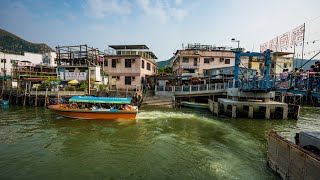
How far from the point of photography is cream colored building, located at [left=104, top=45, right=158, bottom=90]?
36.2 metres

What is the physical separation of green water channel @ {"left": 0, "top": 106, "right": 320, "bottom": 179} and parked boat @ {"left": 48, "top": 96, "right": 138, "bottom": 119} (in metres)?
0.85

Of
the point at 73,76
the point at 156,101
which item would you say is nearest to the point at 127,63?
the point at 73,76

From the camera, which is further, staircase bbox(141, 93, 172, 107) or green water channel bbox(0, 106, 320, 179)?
staircase bbox(141, 93, 172, 107)

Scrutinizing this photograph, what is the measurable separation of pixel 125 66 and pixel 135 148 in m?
25.3

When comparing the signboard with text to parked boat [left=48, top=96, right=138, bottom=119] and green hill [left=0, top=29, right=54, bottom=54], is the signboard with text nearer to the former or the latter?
parked boat [left=48, top=96, right=138, bottom=119]

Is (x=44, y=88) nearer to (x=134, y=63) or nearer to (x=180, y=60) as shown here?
(x=134, y=63)

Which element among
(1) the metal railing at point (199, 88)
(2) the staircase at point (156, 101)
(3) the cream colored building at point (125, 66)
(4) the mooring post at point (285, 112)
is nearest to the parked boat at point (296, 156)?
(4) the mooring post at point (285, 112)

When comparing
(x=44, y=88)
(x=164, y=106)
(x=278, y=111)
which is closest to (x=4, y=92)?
(x=44, y=88)

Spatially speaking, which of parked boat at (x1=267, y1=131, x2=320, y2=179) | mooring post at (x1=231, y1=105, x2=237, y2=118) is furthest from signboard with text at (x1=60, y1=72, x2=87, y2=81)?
parked boat at (x1=267, y1=131, x2=320, y2=179)

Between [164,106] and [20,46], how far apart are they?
147643 mm

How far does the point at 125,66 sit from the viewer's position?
36719mm

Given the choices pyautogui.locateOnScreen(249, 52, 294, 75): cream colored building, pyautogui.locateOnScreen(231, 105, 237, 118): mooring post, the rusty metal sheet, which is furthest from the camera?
pyautogui.locateOnScreen(249, 52, 294, 75): cream colored building

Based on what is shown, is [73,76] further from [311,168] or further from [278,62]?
[278,62]

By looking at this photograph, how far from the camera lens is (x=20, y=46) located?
134375 millimetres
